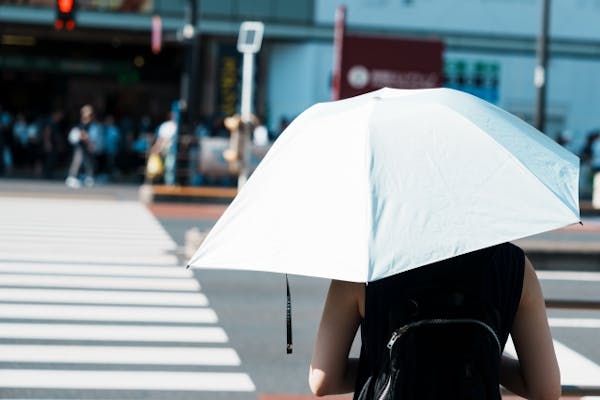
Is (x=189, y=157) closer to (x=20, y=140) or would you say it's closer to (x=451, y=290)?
(x=20, y=140)

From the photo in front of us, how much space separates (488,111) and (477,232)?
1.53 feet

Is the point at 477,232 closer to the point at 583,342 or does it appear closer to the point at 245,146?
the point at 583,342

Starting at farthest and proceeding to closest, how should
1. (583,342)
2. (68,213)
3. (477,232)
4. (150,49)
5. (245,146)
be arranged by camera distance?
(150,49)
(68,213)
(245,146)
(583,342)
(477,232)

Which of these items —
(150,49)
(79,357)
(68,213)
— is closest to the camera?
(79,357)

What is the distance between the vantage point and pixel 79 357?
8.20 metres

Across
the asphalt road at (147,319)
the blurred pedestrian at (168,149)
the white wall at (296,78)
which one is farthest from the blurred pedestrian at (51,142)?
the asphalt road at (147,319)

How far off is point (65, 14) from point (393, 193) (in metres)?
22.0

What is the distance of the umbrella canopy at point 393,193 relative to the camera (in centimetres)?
265

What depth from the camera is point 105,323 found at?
9.69m

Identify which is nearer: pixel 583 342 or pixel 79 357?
pixel 79 357

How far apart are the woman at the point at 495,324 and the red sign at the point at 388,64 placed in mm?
14788

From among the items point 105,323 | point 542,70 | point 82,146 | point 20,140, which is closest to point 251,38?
point 542,70

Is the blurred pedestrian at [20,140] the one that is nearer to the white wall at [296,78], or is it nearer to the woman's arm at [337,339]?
the white wall at [296,78]

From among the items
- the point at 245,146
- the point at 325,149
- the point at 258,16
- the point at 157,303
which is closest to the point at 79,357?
the point at 157,303
